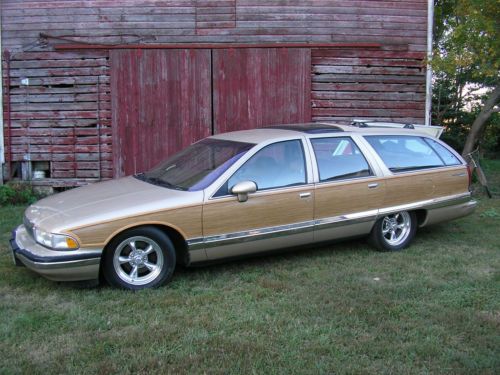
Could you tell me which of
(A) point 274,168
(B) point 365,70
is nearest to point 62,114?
(B) point 365,70

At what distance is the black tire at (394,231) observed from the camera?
20.6ft

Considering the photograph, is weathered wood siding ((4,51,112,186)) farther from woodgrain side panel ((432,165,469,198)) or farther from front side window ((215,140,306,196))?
woodgrain side panel ((432,165,469,198))

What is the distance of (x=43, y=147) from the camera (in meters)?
10.2

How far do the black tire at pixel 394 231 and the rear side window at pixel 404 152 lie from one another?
55 cm

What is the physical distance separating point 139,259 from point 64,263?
2.08 ft

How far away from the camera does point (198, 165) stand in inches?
229

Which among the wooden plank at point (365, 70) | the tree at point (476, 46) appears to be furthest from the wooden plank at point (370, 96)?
the tree at point (476, 46)

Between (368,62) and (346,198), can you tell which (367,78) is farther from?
(346,198)

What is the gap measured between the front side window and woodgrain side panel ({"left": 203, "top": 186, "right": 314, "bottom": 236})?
0.11m

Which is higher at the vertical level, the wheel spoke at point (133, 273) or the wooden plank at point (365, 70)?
the wooden plank at point (365, 70)

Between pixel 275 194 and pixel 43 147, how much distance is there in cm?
618

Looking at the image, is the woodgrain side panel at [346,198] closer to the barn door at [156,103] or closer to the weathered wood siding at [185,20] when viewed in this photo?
the barn door at [156,103]

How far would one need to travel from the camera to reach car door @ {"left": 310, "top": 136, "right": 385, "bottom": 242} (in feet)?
19.1

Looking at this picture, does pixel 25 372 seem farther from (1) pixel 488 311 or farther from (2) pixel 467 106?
(2) pixel 467 106
